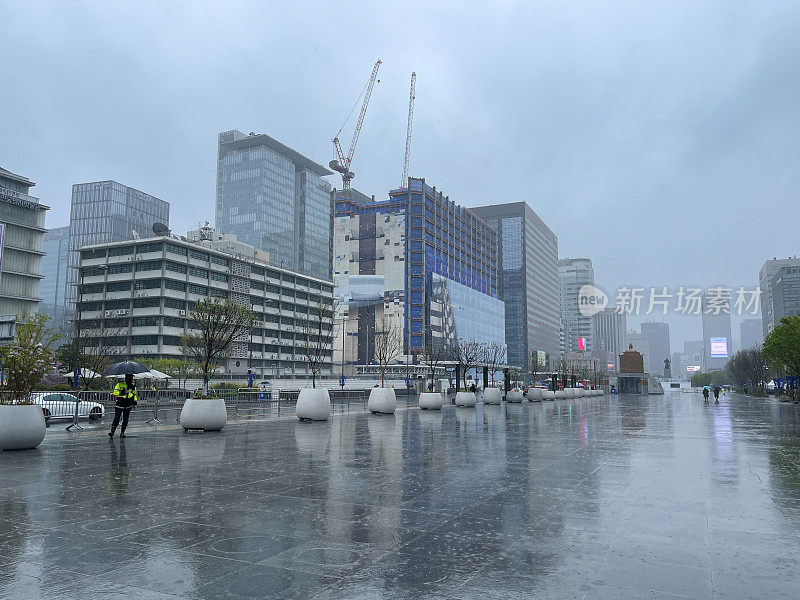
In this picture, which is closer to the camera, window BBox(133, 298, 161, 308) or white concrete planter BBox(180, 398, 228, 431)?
white concrete planter BBox(180, 398, 228, 431)

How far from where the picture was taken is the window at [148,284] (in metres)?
79.5

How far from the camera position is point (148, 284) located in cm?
8019

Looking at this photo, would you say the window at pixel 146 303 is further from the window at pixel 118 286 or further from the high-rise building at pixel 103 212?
the high-rise building at pixel 103 212

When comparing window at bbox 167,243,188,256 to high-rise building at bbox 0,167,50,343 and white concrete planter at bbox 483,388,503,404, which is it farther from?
white concrete planter at bbox 483,388,503,404

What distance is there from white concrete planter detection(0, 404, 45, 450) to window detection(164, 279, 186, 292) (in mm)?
71490

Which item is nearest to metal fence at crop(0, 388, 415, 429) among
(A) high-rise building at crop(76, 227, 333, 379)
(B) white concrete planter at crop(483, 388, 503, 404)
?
(B) white concrete planter at crop(483, 388, 503, 404)

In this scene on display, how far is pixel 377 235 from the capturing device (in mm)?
147125

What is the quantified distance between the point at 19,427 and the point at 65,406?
13272 millimetres

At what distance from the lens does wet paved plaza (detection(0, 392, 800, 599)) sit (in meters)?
4.37

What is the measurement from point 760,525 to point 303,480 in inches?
237

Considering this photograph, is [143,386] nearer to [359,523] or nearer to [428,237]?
[359,523]

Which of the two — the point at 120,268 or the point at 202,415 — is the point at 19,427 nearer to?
the point at 202,415

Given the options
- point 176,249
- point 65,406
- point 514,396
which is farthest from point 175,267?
point 65,406

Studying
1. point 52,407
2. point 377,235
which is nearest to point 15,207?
point 52,407
